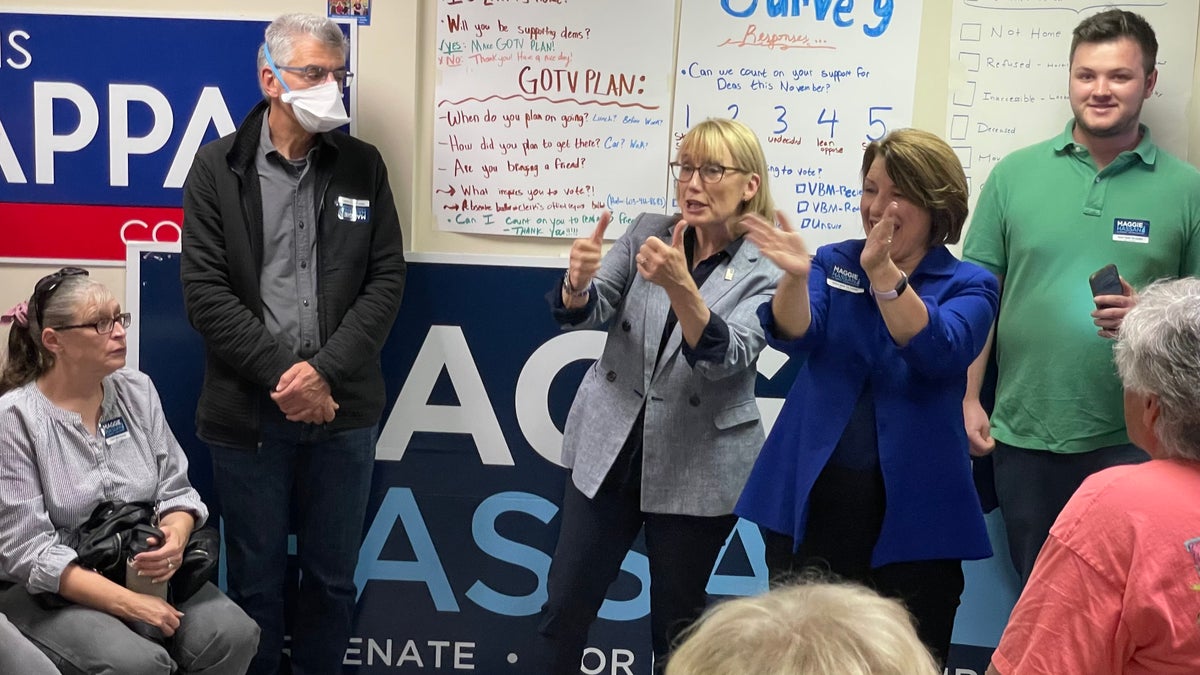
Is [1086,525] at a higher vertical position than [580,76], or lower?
lower

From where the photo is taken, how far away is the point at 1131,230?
3.08 m

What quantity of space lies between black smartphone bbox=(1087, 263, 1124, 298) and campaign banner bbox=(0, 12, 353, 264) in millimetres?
2131

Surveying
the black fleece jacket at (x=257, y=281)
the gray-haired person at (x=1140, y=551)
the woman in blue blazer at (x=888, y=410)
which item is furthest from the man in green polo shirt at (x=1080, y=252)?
the black fleece jacket at (x=257, y=281)

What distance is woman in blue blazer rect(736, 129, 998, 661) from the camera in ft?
7.89

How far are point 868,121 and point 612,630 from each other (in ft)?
5.57

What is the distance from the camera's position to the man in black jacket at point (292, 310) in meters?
3.11

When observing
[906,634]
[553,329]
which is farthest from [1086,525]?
[553,329]

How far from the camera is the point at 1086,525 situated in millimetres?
1638

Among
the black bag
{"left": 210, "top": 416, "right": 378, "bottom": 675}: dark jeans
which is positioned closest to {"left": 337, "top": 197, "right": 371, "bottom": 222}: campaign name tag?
{"left": 210, "top": 416, "right": 378, "bottom": 675}: dark jeans

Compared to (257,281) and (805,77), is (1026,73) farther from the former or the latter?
(257,281)

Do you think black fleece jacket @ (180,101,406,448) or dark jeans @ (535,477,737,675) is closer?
dark jeans @ (535,477,737,675)

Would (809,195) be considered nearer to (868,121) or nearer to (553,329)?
(868,121)

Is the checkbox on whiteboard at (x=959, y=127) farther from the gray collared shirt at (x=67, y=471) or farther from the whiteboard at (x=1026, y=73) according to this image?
the gray collared shirt at (x=67, y=471)

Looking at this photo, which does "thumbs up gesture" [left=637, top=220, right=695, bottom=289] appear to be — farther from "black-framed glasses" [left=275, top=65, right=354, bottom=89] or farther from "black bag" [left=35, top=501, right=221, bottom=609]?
"black bag" [left=35, top=501, right=221, bottom=609]
